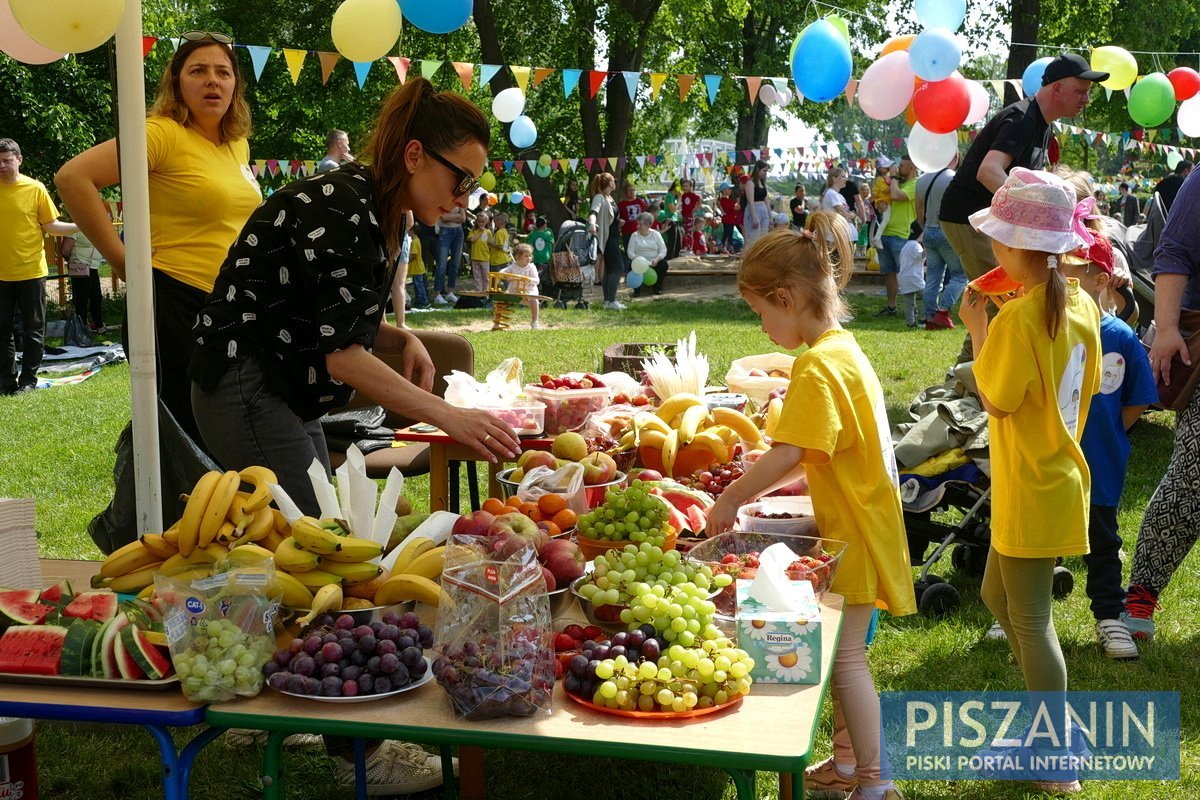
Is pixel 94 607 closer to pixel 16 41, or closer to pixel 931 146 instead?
pixel 16 41

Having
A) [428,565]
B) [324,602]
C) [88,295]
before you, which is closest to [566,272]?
[88,295]

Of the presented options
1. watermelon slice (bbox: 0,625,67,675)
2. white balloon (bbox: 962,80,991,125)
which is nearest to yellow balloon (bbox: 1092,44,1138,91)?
white balloon (bbox: 962,80,991,125)

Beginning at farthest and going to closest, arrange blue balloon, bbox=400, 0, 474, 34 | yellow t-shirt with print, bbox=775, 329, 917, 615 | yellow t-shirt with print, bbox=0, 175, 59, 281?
1. yellow t-shirt with print, bbox=0, 175, 59, 281
2. blue balloon, bbox=400, 0, 474, 34
3. yellow t-shirt with print, bbox=775, 329, 917, 615

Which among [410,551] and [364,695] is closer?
[364,695]

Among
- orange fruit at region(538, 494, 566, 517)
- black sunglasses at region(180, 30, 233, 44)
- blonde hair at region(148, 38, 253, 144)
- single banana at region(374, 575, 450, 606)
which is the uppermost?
black sunglasses at region(180, 30, 233, 44)

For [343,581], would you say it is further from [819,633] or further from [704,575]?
[819,633]

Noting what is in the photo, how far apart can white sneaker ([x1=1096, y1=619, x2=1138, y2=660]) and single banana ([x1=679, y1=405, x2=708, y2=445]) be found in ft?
5.60

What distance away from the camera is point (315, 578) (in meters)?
2.24

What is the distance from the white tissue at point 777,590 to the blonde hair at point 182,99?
2672mm

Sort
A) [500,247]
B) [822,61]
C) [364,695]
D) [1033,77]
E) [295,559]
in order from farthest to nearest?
[500,247] < [1033,77] < [822,61] < [295,559] < [364,695]

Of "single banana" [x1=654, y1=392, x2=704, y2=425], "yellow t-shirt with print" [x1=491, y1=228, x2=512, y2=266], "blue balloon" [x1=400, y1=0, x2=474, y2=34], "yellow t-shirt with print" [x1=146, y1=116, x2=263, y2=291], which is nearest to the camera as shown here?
"yellow t-shirt with print" [x1=146, y1=116, x2=263, y2=291]

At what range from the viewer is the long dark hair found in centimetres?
274

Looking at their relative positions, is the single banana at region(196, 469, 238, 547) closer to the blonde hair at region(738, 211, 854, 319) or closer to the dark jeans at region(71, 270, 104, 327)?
the blonde hair at region(738, 211, 854, 319)

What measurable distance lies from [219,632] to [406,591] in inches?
15.9
